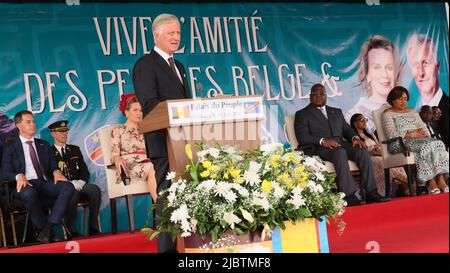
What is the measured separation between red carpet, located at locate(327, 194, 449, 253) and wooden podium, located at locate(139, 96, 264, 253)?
2.53 metres

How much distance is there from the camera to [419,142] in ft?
30.0

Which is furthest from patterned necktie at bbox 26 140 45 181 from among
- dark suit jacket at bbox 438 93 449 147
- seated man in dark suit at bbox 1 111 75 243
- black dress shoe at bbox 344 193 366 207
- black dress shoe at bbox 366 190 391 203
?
dark suit jacket at bbox 438 93 449 147

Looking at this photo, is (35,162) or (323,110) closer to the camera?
(35,162)

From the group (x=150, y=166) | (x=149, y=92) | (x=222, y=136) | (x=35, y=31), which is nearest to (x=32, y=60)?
(x=35, y=31)

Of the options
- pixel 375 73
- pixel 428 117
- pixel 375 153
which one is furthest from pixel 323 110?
pixel 428 117

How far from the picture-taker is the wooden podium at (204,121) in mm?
4324

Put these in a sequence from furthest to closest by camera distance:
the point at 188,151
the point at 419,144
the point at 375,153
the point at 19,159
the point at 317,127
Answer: the point at 375,153
the point at 419,144
the point at 317,127
the point at 19,159
the point at 188,151

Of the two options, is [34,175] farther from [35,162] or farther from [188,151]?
[188,151]

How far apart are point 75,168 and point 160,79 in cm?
331

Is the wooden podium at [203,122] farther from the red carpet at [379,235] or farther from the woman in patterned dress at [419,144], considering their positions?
the woman in patterned dress at [419,144]

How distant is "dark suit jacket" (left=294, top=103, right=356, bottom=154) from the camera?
866 cm

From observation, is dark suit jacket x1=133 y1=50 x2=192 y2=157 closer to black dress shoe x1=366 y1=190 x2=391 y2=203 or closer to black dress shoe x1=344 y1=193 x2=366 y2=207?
black dress shoe x1=344 y1=193 x2=366 y2=207

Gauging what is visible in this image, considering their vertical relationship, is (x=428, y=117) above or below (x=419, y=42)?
below

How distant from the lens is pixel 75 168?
317 inches
